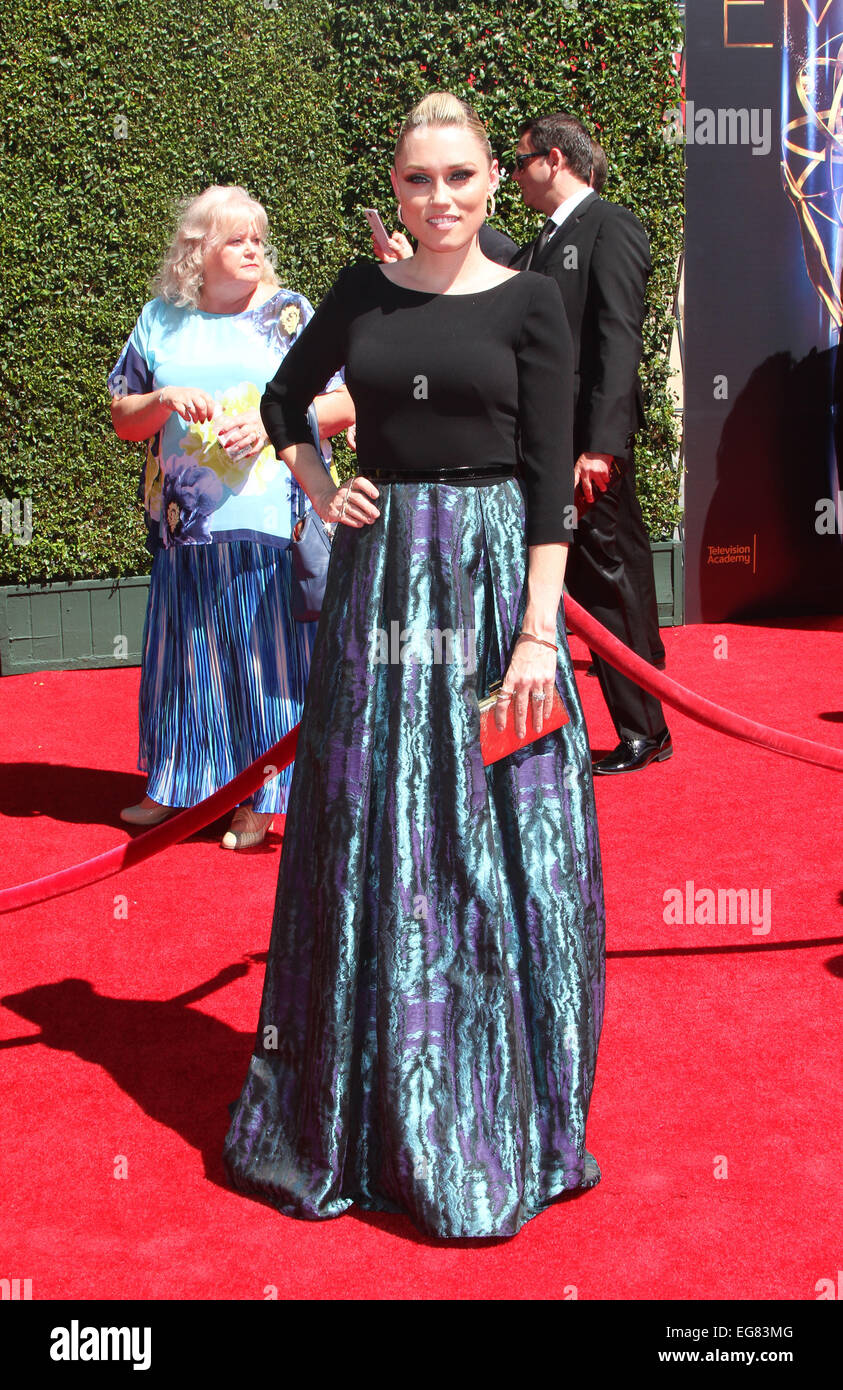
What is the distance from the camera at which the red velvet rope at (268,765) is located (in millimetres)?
3447

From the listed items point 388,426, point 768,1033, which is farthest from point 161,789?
point 388,426

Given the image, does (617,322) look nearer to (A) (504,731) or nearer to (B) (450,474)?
(B) (450,474)

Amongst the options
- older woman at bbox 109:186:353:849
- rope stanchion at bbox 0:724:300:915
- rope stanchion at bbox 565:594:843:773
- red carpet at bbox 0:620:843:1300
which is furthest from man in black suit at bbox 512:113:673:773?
rope stanchion at bbox 0:724:300:915

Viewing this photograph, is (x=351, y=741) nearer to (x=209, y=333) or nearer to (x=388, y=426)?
(x=388, y=426)

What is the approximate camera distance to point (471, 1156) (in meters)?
2.80

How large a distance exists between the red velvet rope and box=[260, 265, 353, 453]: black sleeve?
0.68 m

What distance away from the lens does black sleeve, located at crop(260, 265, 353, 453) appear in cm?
289

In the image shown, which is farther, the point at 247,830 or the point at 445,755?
the point at 247,830

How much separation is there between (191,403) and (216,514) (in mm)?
686

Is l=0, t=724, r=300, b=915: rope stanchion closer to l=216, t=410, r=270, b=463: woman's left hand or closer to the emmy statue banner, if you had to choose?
l=216, t=410, r=270, b=463: woman's left hand

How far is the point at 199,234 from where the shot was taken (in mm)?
4871

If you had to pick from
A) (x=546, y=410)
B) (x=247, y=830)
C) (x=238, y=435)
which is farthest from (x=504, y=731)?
(x=247, y=830)

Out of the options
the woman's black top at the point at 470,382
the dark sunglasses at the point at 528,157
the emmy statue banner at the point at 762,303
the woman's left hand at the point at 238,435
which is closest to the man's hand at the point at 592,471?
the dark sunglasses at the point at 528,157

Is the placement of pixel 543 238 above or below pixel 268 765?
above
